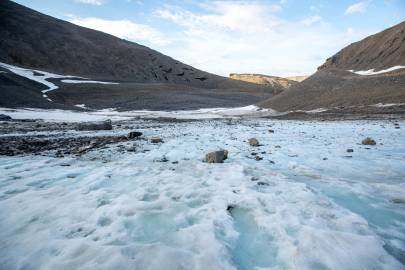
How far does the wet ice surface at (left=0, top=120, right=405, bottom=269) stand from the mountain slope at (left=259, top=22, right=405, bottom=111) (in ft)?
67.7

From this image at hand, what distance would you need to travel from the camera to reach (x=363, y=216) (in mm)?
3781

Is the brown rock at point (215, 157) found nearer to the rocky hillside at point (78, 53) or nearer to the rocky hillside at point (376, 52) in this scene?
the rocky hillside at point (376, 52)

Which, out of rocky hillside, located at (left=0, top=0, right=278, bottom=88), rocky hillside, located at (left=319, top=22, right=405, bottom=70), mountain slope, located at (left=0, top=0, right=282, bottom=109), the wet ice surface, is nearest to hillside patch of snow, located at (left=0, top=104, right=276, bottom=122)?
mountain slope, located at (left=0, top=0, right=282, bottom=109)

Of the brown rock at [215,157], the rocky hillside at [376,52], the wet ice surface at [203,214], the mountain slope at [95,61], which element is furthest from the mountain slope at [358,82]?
the wet ice surface at [203,214]

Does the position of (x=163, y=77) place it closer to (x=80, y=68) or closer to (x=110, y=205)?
(x=80, y=68)

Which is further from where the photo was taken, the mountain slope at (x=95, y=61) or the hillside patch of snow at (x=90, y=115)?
the mountain slope at (x=95, y=61)

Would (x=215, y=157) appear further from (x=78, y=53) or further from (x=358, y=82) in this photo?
(x=78, y=53)

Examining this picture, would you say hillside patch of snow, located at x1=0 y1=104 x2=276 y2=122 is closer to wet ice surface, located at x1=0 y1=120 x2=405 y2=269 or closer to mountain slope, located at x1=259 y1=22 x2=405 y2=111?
mountain slope, located at x1=259 y1=22 x2=405 y2=111

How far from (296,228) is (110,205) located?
238 centimetres

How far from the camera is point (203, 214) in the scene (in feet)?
12.6

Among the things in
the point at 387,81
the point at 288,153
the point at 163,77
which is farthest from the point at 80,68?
the point at 288,153

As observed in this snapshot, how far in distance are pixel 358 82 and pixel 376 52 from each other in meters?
17.9

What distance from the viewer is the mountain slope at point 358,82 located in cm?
2473

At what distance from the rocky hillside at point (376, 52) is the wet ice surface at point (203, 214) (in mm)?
37695
